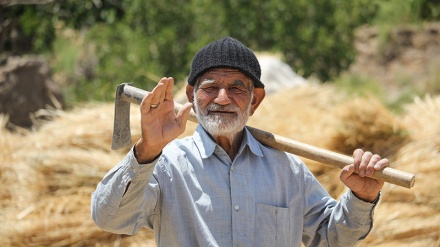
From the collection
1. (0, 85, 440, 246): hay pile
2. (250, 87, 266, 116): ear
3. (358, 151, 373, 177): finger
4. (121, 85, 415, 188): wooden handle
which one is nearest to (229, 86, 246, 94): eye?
(250, 87, 266, 116): ear

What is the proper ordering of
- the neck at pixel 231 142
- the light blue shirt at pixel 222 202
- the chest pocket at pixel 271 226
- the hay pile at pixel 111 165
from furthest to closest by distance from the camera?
the hay pile at pixel 111 165 → the neck at pixel 231 142 → the chest pocket at pixel 271 226 → the light blue shirt at pixel 222 202

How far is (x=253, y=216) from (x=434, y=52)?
13875mm

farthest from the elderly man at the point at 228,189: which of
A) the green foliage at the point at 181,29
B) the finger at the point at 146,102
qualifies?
the green foliage at the point at 181,29

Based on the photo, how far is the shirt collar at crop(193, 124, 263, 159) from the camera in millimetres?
2551

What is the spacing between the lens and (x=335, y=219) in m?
2.61

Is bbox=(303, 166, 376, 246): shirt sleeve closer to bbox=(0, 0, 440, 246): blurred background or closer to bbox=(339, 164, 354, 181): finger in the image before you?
bbox=(339, 164, 354, 181): finger

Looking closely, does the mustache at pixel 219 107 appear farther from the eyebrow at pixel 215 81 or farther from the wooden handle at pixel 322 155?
the wooden handle at pixel 322 155

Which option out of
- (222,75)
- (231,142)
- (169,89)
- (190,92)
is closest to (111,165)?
(190,92)

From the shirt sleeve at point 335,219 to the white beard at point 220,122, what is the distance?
0.36m

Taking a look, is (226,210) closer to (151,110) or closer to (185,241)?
(185,241)

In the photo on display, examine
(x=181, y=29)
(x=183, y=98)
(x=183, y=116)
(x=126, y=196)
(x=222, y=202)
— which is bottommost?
(x=126, y=196)

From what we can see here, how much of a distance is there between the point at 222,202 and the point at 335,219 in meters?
0.42

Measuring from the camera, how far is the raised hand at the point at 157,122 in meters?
2.24

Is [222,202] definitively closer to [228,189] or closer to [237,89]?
[228,189]
